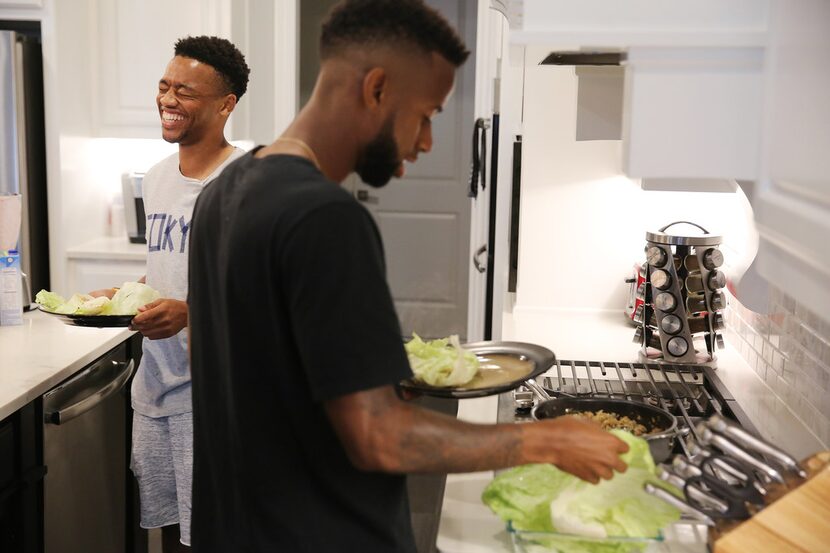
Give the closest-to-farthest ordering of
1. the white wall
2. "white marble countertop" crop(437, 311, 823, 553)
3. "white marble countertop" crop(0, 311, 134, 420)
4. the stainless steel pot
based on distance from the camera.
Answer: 1. "white marble countertop" crop(437, 311, 823, 553)
2. the stainless steel pot
3. "white marble countertop" crop(0, 311, 134, 420)
4. the white wall

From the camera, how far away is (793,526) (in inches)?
46.5

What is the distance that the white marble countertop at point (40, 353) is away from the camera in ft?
7.62

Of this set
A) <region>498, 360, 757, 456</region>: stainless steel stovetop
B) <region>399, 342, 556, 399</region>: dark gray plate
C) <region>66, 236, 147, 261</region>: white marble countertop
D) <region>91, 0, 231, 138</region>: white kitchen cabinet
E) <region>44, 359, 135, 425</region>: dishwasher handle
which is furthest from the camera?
<region>91, 0, 231, 138</region>: white kitchen cabinet

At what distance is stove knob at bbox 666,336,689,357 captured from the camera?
2.57 m

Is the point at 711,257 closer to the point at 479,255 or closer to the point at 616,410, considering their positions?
the point at 616,410

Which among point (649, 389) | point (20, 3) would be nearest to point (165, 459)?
point (649, 389)

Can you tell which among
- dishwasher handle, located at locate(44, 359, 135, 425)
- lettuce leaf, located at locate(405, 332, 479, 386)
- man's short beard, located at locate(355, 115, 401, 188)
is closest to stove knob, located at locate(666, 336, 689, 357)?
lettuce leaf, located at locate(405, 332, 479, 386)

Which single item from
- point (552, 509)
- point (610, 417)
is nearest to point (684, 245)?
point (610, 417)

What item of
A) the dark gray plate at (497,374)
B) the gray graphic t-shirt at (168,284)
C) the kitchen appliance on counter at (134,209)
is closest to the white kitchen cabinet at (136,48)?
the kitchen appliance on counter at (134,209)

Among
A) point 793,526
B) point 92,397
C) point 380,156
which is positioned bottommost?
point 92,397

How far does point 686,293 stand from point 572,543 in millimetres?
1351

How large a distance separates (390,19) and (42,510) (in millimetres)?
1775

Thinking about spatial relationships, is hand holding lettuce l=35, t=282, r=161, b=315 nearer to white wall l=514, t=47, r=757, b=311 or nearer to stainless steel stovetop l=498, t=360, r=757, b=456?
stainless steel stovetop l=498, t=360, r=757, b=456

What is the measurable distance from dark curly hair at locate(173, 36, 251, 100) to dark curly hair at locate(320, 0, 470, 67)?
1.58 m
